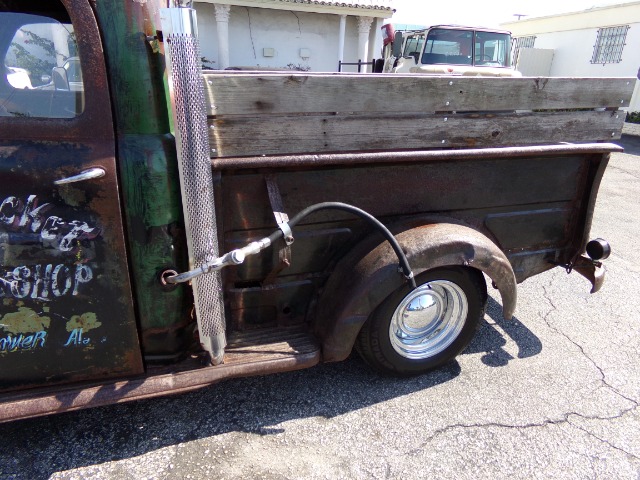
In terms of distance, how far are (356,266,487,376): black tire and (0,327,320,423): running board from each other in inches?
14.0

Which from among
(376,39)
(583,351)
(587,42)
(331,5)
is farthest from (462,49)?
(587,42)

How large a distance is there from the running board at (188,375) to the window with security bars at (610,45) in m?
20.6

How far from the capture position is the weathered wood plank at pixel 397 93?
185cm

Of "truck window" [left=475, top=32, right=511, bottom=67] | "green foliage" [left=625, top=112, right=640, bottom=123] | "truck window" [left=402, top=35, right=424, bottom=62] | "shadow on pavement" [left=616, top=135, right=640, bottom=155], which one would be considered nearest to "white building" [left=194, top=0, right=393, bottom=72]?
"truck window" [left=402, top=35, right=424, bottom=62]

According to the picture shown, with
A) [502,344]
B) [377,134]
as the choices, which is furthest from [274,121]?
[502,344]

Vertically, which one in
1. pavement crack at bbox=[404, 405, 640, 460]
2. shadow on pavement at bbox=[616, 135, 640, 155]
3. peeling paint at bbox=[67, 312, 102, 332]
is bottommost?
shadow on pavement at bbox=[616, 135, 640, 155]

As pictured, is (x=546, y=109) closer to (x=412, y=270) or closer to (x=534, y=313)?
(x=412, y=270)

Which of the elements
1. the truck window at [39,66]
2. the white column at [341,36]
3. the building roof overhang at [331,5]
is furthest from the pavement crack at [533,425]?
the white column at [341,36]

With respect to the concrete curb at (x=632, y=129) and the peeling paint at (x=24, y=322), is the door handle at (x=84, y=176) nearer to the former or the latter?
the peeling paint at (x=24, y=322)

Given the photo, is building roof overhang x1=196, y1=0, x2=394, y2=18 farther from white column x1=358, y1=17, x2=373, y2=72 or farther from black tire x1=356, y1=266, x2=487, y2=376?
black tire x1=356, y1=266, x2=487, y2=376

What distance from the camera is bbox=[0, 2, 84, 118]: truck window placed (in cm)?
168

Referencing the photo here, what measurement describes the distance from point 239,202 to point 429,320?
1292 mm

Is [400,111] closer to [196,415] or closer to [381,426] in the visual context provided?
[381,426]

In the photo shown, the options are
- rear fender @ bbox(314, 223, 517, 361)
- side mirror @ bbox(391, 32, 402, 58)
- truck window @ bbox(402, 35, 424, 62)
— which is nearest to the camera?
rear fender @ bbox(314, 223, 517, 361)
